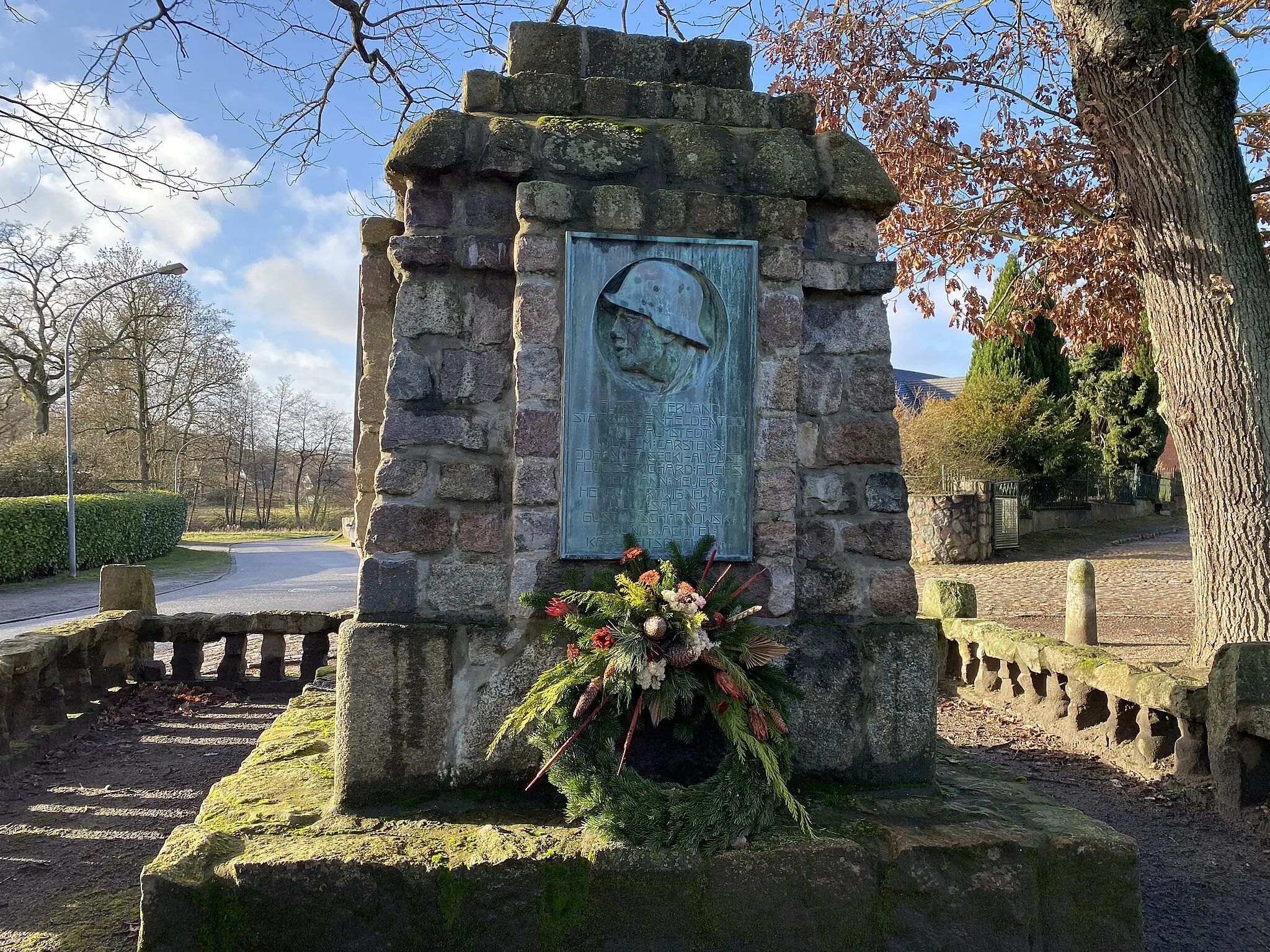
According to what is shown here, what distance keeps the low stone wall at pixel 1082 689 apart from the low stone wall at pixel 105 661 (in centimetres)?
461

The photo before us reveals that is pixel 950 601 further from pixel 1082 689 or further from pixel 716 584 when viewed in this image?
pixel 716 584

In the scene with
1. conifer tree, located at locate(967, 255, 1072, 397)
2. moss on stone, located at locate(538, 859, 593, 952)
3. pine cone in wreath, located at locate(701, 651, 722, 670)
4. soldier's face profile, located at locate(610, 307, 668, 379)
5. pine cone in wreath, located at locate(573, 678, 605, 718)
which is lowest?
moss on stone, located at locate(538, 859, 593, 952)

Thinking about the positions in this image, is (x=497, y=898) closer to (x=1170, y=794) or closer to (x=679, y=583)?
(x=679, y=583)

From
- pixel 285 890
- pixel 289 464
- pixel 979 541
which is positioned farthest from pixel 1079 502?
pixel 289 464

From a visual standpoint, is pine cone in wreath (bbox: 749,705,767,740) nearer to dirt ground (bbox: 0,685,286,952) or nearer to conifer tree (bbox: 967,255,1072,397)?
dirt ground (bbox: 0,685,286,952)

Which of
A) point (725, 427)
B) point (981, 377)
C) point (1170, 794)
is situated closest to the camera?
point (725, 427)

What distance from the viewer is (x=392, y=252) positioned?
3.04 metres

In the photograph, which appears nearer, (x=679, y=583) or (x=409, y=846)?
(x=409, y=846)

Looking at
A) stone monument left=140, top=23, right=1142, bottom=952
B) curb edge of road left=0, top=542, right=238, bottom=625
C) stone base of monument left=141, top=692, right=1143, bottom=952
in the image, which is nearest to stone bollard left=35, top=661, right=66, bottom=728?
stone monument left=140, top=23, right=1142, bottom=952

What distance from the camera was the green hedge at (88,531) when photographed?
17.0 m

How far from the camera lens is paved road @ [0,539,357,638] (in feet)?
41.6

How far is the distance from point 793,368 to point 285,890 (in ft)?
7.44

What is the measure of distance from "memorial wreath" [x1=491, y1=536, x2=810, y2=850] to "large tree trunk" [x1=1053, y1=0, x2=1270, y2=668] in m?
4.20

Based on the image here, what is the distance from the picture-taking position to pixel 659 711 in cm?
267
